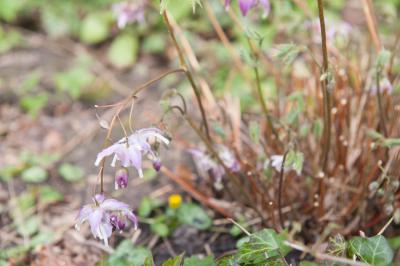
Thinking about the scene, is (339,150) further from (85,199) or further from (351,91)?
(85,199)

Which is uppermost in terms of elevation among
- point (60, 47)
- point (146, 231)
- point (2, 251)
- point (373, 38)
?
point (60, 47)

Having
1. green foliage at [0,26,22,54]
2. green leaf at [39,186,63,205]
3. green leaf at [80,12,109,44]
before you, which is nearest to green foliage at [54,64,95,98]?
green leaf at [80,12,109,44]

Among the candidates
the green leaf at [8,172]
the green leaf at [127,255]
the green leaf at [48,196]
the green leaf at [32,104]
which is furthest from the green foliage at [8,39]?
the green leaf at [127,255]

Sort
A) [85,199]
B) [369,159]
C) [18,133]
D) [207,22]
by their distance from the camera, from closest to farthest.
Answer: [369,159], [85,199], [18,133], [207,22]

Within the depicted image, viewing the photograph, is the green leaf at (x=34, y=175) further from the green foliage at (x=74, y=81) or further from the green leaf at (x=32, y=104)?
the green foliage at (x=74, y=81)

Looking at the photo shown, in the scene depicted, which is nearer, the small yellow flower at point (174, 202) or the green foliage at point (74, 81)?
the small yellow flower at point (174, 202)

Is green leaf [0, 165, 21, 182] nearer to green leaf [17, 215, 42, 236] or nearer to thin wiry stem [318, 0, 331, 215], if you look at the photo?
green leaf [17, 215, 42, 236]

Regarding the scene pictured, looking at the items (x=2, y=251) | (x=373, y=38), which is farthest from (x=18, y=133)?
(x=373, y=38)
